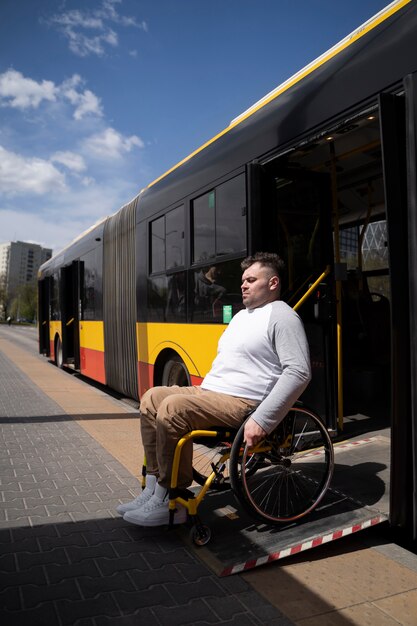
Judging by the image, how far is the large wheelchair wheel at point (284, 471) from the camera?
10.2 feet

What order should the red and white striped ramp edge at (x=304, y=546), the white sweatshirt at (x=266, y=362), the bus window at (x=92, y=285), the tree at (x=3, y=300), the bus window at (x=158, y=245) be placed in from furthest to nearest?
the tree at (x=3, y=300)
the bus window at (x=92, y=285)
the bus window at (x=158, y=245)
the white sweatshirt at (x=266, y=362)
the red and white striped ramp edge at (x=304, y=546)

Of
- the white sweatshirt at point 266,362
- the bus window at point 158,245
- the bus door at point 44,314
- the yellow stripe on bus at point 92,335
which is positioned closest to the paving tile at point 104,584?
the white sweatshirt at point 266,362

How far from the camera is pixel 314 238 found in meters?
5.05

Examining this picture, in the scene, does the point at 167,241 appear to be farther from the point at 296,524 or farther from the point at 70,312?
the point at 70,312

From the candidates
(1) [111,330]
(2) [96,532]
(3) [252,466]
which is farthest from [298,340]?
(1) [111,330]

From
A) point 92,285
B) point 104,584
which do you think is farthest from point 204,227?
point 92,285

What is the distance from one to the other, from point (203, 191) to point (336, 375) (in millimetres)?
2159

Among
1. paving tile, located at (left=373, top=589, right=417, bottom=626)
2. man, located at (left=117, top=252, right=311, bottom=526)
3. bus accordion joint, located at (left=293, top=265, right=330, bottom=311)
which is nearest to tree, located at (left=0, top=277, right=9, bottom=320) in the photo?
bus accordion joint, located at (left=293, top=265, right=330, bottom=311)

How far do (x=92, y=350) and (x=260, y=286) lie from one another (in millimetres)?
7125

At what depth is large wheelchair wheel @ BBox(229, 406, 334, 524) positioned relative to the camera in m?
3.12

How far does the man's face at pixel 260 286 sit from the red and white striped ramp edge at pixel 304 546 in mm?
1419

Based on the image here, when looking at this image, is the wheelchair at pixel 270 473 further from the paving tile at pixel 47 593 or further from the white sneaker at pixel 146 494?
the paving tile at pixel 47 593

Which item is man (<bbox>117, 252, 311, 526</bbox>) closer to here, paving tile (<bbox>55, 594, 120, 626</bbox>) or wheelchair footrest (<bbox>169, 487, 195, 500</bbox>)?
wheelchair footrest (<bbox>169, 487, 195, 500</bbox>)

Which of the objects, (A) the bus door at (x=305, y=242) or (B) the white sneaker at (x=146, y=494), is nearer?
(B) the white sneaker at (x=146, y=494)
